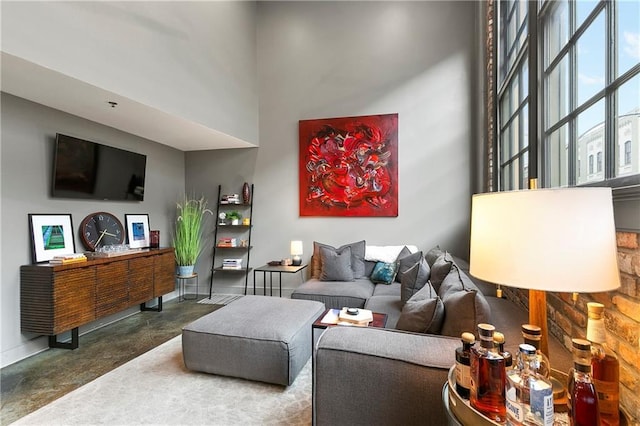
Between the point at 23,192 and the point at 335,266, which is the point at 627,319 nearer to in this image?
the point at 335,266

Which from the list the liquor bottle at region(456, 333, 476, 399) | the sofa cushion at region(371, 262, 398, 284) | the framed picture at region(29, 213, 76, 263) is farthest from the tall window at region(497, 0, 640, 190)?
the framed picture at region(29, 213, 76, 263)

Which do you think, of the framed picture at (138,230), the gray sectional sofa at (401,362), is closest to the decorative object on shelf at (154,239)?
the framed picture at (138,230)

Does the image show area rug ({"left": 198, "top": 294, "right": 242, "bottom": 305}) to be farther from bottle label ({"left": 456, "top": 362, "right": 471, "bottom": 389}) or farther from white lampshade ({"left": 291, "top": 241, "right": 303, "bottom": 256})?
bottle label ({"left": 456, "top": 362, "right": 471, "bottom": 389})

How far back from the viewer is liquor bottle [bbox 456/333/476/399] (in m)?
1.00

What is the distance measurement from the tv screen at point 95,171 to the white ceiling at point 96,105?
30cm

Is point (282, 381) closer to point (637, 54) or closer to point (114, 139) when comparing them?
point (637, 54)

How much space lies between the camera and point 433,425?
1.30 metres

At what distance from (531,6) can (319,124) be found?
116 inches

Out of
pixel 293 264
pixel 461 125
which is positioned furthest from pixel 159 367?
pixel 461 125

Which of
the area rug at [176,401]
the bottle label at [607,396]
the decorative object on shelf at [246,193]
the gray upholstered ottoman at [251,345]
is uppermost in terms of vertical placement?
the decorative object on shelf at [246,193]

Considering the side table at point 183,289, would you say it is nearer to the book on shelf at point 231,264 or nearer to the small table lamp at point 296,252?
the book on shelf at point 231,264

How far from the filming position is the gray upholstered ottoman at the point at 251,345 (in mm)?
2180

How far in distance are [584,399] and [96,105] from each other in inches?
147

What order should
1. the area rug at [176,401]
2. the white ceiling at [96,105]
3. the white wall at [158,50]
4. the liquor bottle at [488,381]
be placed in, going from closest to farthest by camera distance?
1. the liquor bottle at [488,381]
2. the area rug at [176,401]
3. the white wall at [158,50]
4. the white ceiling at [96,105]
